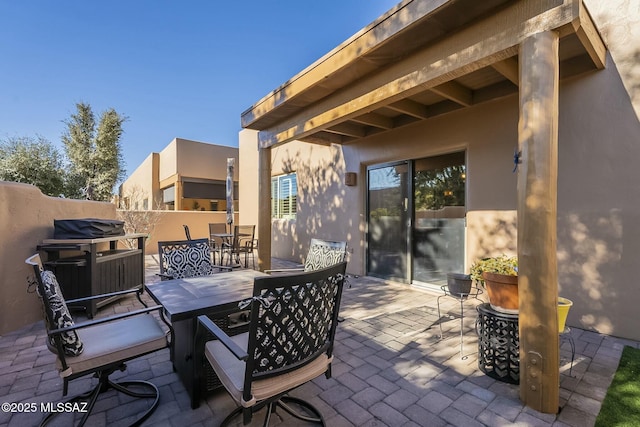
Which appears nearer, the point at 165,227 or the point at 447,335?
→ the point at 447,335

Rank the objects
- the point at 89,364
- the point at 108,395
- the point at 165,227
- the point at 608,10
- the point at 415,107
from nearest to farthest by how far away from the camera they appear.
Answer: the point at 89,364, the point at 108,395, the point at 608,10, the point at 415,107, the point at 165,227

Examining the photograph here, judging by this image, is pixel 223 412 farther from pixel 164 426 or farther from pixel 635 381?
pixel 635 381

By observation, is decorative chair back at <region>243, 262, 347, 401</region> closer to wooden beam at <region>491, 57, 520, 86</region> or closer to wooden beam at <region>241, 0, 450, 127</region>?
wooden beam at <region>241, 0, 450, 127</region>

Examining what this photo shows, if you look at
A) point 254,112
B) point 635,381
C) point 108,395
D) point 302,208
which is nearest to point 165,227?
point 302,208

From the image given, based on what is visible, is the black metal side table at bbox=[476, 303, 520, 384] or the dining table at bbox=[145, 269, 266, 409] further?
the black metal side table at bbox=[476, 303, 520, 384]

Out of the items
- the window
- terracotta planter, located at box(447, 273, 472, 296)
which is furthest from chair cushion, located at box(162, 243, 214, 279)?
the window

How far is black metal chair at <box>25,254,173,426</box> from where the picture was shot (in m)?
1.53

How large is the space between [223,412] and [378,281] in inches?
153

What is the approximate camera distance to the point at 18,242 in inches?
130

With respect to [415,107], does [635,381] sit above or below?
below

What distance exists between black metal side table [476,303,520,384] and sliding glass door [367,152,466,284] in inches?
84.6

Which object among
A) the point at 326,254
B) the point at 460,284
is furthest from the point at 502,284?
the point at 326,254

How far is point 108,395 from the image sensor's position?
2016 millimetres

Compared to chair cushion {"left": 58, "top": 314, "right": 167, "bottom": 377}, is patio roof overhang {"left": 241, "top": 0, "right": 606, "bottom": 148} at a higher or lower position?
higher
